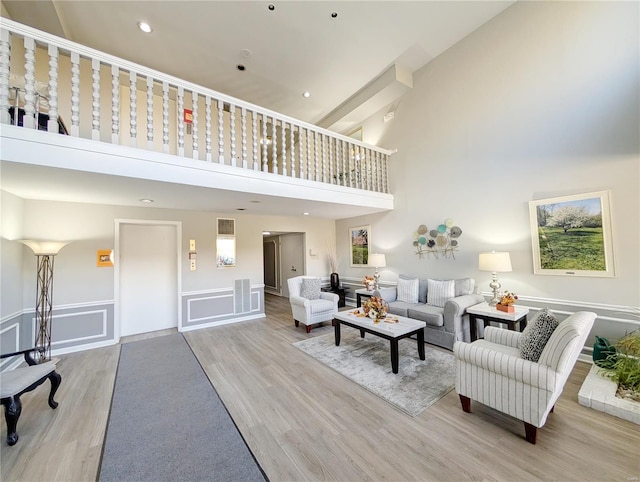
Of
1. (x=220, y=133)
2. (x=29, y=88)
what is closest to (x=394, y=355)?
(x=220, y=133)

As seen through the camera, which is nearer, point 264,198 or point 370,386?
point 370,386

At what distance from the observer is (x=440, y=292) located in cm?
441

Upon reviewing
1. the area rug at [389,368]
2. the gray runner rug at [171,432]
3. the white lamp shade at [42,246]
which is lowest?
the gray runner rug at [171,432]

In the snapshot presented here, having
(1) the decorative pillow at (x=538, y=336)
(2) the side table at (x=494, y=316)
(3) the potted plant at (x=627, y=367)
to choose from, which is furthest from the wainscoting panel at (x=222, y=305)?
(3) the potted plant at (x=627, y=367)

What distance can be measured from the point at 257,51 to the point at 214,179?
2.87m

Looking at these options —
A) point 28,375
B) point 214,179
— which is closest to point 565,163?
point 214,179

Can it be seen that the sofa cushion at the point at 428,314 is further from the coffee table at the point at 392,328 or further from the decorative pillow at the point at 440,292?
the coffee table at the point at 392,328

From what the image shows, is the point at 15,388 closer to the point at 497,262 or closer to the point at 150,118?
the point at 150,118

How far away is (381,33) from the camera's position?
431 cm

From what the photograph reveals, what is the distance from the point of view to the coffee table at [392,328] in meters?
3.11

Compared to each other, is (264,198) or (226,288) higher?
(264,198)

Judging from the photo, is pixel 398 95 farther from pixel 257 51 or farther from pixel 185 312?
pixel 185 312

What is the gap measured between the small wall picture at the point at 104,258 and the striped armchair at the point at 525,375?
17.3 ft

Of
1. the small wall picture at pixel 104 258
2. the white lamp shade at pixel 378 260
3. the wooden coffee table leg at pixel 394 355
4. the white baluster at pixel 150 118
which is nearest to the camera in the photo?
the white baluster at pixel 150 118
